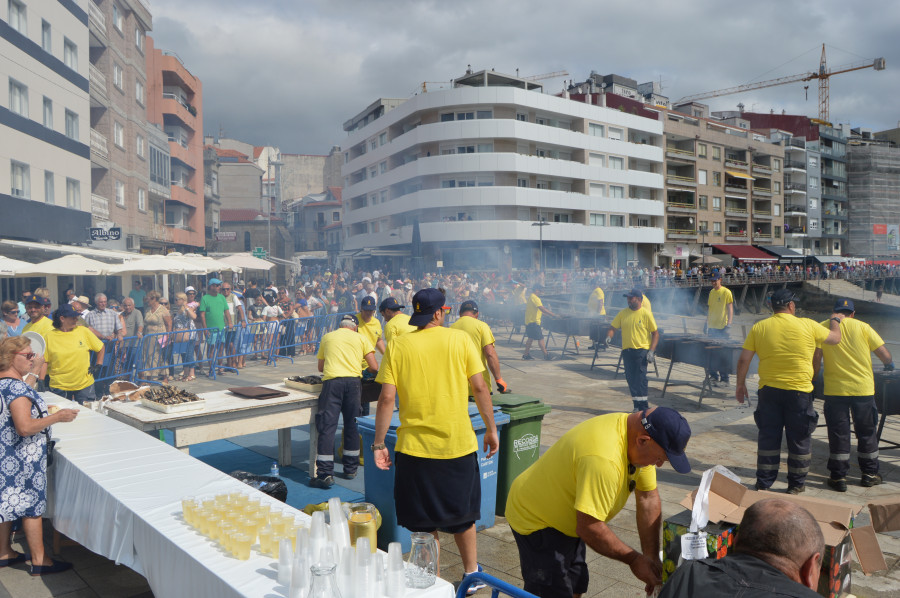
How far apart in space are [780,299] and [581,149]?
4819 cm

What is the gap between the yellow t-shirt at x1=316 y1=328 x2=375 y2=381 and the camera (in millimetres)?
6582

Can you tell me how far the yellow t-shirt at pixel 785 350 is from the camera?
623 cm

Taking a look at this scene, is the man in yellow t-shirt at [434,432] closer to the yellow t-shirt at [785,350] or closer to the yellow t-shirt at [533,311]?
the yellow t-shirt at [785,350]

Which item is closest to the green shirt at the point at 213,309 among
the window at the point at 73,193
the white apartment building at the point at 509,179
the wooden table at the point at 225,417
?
the wooden table at the point at 225,417

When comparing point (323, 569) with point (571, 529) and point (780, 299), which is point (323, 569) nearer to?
point (571, 529)

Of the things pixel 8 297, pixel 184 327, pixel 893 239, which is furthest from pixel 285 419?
pixel 893 239

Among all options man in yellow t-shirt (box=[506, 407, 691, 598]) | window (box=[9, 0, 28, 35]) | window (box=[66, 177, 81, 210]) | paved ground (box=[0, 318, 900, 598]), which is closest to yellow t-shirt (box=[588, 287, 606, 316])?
paved ground (box=[0, 318, 900, 598])

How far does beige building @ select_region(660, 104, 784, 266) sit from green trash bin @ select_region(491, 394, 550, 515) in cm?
5764

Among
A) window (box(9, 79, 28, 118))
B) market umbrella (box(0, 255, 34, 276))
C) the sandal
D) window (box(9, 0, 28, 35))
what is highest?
window (box(9, 0, 28, 35))

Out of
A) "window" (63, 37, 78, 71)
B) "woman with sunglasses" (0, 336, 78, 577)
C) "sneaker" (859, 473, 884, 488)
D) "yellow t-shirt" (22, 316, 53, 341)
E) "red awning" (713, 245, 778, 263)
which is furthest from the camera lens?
"red awning" (713, 245, 778, 263)

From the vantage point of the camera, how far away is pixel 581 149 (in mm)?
52500

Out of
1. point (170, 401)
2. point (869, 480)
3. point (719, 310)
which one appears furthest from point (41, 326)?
point (719, 310)

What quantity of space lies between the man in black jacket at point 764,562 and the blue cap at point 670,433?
62 cm

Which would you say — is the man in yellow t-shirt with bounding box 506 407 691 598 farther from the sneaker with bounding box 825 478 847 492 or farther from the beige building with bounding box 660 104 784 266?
the beige building with bounding box 660 104 784 266
